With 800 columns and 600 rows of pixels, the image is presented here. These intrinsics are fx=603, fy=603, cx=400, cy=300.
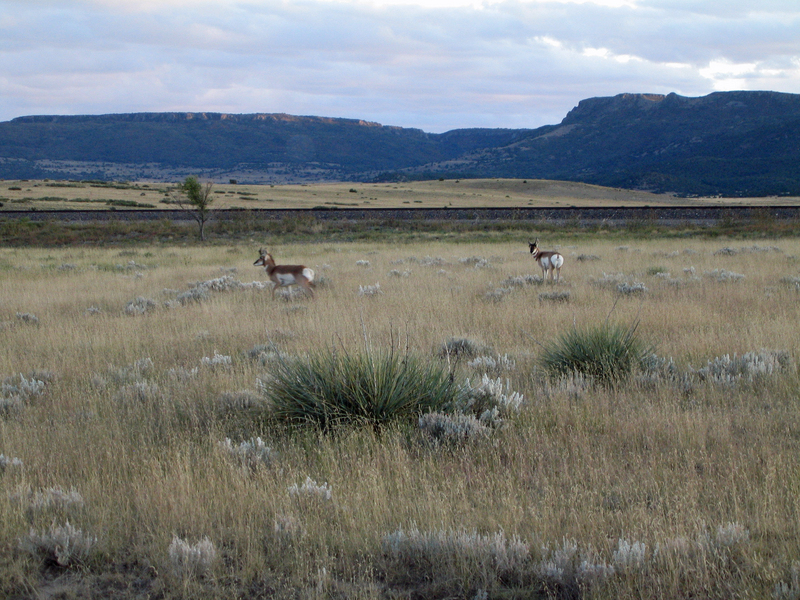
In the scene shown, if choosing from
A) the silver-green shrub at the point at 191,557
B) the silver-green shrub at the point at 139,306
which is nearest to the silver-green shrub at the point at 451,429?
the silver-green shrub at the point at 191,557

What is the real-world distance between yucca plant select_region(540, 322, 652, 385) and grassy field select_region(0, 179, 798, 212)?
191ft

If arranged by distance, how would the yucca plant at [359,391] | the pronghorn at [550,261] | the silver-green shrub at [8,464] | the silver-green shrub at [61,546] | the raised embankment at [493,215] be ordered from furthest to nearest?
1. the raised embankment at [493,215]
2. the pronghorn at [550,261]
3. the yucca plant at [359,391]
4. the silver-green shrub at [8,464]
5. the silver-green shrub at [61,546]

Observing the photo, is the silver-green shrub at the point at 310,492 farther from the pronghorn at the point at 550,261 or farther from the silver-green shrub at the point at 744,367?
the pronghorn at the point at 550,261

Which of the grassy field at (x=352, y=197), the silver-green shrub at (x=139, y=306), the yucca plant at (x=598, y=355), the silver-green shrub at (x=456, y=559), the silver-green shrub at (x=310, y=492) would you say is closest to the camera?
the silver-green shrub at (x=456, y=559)

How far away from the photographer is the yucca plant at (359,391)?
5043 mm

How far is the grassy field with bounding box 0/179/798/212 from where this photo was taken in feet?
209

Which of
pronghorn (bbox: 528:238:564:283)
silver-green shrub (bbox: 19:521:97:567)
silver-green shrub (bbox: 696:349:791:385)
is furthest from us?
pronghorn (bbox: 528:238:564:283)

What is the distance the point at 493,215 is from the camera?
155ft

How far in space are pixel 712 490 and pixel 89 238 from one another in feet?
128

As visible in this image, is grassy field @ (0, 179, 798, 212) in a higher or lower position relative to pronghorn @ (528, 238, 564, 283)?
higher

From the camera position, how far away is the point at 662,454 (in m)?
4.23

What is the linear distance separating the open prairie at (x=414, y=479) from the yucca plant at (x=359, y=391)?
178 millimetres

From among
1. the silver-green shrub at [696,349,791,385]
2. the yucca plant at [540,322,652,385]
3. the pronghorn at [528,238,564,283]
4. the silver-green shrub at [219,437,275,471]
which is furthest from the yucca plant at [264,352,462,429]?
the pronghorn at [528,238,564,283]

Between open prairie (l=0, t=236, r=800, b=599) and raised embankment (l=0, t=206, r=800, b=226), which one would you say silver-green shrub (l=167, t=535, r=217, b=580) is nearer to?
open prairie (l=0, t=236, r=800, b=599)
